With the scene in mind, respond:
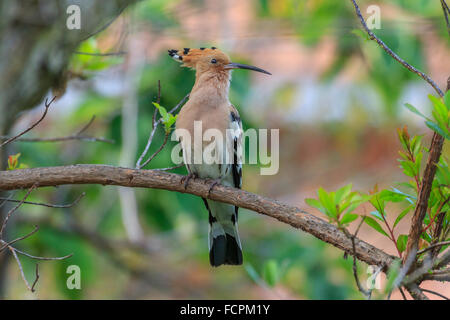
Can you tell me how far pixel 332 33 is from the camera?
4.72 meters

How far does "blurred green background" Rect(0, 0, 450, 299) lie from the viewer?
394 cm

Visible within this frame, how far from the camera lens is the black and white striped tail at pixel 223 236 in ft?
10.1

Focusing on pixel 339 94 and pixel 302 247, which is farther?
pixel 339 94

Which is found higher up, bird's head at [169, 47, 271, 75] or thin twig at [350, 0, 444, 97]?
bird's head at [169, 47, 271, 75]

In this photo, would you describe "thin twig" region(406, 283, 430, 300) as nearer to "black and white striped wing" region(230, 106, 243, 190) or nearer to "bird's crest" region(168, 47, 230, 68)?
"black and white striped wing" region(230, 106, 243, 190)

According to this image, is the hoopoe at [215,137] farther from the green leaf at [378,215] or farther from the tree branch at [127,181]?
the green leaf at [378,215]

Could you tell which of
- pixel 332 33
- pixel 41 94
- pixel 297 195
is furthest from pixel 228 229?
pixel 297 195

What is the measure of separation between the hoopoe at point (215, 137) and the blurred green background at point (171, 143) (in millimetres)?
296

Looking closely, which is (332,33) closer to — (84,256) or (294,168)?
(84,256)

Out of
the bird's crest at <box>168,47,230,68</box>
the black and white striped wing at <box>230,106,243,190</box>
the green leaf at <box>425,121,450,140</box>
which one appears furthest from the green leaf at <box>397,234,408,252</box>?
the bird's crest at <box>168,47,230,68</box>

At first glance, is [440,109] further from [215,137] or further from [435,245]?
[215,137]

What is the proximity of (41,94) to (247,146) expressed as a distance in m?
1.49

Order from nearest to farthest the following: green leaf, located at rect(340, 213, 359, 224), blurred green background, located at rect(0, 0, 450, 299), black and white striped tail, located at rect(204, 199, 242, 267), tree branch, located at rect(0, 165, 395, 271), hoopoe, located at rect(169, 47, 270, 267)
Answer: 1. green leaf, located at rect(340, 213, 359, 224)
2. tree branch, located at rect(0, 165, 395, 271)
3. hoopoe, located at rect(169, 47, 270, 267)
4. black and white striped tail, located at rect(204, 199, 242, 267)
5. blurred green background, located at rect(0, 0, 450, 299)

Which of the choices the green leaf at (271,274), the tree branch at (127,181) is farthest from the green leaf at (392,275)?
the green leaf at (271,274)
